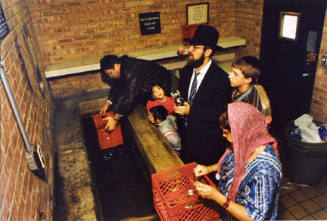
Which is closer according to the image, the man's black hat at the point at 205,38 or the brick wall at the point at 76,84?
the man's black hat at the point at 205,38

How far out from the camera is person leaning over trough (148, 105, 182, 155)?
376 centimetres

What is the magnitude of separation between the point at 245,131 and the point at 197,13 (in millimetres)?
5213

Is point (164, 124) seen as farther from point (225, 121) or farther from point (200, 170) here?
point (225, 121)

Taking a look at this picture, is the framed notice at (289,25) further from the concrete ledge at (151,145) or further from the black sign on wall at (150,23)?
the concrete ledge at (151,145)

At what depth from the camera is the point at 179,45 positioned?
656cm

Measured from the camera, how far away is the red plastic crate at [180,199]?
2223 millimetres

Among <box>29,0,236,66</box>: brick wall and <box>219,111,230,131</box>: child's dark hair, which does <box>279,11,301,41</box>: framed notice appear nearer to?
<box>29,0,236,66</box>: brick wall

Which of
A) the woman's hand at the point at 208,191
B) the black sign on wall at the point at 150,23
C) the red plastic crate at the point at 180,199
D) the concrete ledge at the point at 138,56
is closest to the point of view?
the woman's hand at the point at 208,191

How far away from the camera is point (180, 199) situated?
8.51 feet

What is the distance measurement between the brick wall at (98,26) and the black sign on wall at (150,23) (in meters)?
0.09

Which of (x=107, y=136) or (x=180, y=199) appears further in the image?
(x=107, y=136)

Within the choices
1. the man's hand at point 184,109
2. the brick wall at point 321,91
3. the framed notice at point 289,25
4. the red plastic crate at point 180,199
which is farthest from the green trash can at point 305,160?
the red plastic crate at point 180,199

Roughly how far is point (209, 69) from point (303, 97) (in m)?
2.63

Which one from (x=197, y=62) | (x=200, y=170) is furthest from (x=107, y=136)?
(x=200, y=170)
